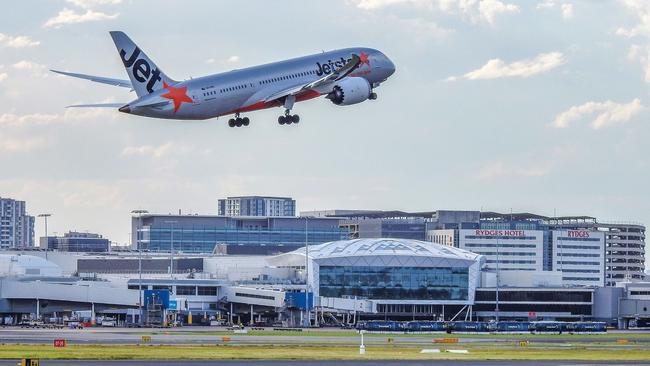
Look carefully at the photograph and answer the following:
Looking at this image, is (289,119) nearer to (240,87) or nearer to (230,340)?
(240,87)

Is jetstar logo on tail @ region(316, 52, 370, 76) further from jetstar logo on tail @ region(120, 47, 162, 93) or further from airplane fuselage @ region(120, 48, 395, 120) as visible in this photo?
jetstar logo on tail @ region(120, 47, 162, 93)

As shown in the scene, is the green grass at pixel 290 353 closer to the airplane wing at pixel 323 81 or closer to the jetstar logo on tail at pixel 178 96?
the jetstar logo on tail at pixel 178 96

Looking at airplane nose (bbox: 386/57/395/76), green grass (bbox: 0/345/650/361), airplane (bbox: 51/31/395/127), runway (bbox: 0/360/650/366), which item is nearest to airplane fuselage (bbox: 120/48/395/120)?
airplane (bbox: 51/31/395/127)

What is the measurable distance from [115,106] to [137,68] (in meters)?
11.4

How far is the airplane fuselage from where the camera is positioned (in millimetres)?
152750

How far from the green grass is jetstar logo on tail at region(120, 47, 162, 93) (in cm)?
2418

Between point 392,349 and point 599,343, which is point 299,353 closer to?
point 392,349

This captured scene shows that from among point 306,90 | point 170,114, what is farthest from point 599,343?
point 170,114

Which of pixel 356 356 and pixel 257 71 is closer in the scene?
pixel 356 356

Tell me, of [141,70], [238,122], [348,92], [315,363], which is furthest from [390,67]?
[315,363]

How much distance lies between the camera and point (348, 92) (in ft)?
529

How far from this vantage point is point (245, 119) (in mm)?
161875

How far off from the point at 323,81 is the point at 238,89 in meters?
9.70

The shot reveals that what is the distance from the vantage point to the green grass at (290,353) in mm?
141750
